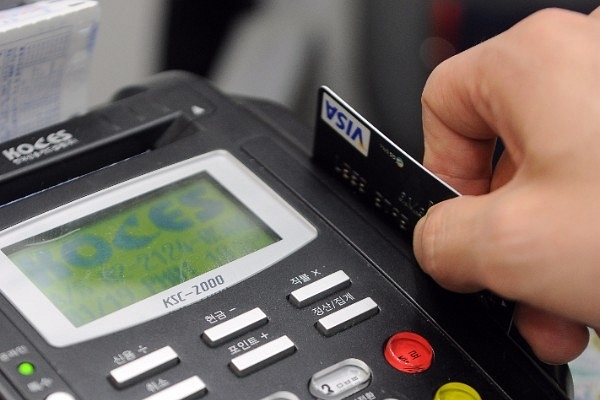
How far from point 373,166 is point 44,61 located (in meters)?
0.23

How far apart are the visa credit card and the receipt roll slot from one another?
1 centimetres

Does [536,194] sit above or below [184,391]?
above

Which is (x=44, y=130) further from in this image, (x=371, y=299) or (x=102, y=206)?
(x=371, y=299)

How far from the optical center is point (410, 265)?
25.7 inches

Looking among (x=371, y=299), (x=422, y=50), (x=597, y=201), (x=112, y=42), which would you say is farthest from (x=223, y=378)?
(x=112, y=42)

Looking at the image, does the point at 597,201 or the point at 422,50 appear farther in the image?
the point at 422,50

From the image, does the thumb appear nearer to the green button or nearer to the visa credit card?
the visa credit card

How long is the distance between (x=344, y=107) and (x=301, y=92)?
48 centimetres

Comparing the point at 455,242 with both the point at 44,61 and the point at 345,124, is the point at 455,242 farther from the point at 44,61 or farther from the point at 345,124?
the point at 44,61

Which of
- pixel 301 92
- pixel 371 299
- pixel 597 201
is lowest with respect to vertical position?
pixel 301 92

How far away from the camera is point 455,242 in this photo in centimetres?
56

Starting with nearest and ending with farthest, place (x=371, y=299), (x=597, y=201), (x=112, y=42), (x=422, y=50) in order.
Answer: (x=597, y=201)
(x=371, y=299)
(x=422, y=50)
(x=112, y=42)

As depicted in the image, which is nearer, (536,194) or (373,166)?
(536,194)

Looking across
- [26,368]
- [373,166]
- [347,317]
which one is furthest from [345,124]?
[26,368]
